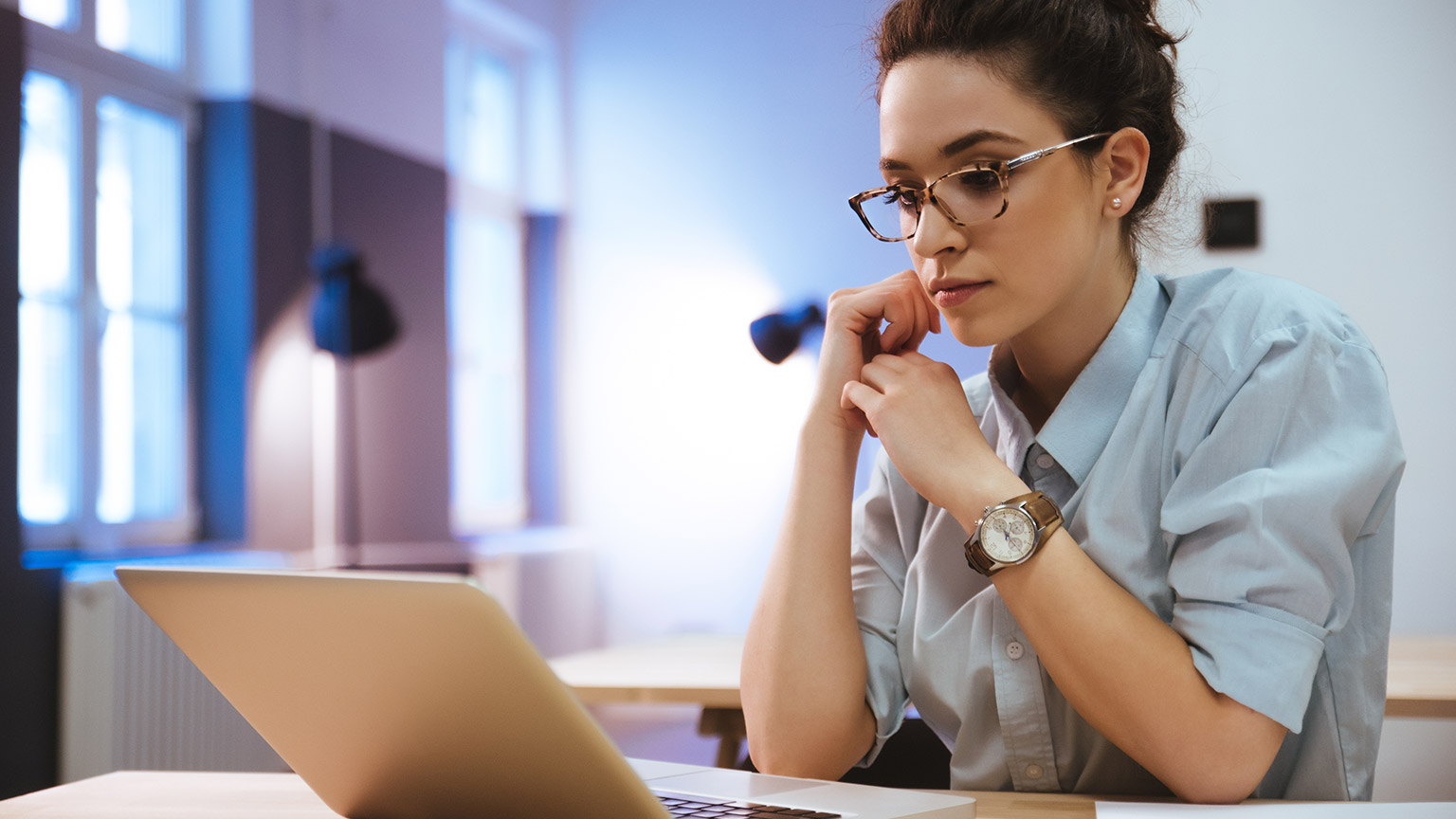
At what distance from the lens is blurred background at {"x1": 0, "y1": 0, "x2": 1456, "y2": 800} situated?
9.23 feet

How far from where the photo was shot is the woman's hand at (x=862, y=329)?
1155 millimetres

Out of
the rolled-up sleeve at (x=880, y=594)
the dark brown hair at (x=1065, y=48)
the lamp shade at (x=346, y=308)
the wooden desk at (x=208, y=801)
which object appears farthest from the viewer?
the lamp shade at (x=346, y=308)

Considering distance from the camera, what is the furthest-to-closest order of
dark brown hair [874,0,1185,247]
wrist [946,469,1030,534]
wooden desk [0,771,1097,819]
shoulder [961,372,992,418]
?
shoulder [961,372,992,418] < dark brown hair [874,0,1185,247] < wrist [946,469,1030,534] < wooden desk [0,771,1097,819]

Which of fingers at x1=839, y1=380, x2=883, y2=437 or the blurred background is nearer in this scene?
fingers at x1=839, y1=380, x2=883, y2=437

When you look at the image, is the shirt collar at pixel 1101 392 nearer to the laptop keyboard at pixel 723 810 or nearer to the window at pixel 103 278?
the laptop keyboard at pixel 723 810

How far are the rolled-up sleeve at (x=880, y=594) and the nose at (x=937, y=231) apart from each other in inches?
10.5

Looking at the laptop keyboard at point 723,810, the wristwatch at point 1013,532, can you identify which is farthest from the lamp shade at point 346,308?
the laptop keyboard at point 723,810

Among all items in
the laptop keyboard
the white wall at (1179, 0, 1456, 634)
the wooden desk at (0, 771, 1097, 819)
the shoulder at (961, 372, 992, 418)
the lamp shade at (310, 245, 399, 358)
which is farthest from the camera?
the lamp shade at (310, 245, 399, 358)

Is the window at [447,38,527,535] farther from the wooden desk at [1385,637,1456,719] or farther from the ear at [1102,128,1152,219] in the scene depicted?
the ear at [1102,128,1152,219]

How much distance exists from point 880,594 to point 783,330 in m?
2.81

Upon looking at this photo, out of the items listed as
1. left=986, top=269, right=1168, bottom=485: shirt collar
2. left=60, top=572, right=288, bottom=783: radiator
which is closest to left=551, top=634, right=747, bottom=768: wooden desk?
left=986, top=269, right=1168, bottom=485: shirt collar

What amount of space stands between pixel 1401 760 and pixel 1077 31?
235cm

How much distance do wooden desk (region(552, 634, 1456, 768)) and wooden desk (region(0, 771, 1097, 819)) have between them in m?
0.87

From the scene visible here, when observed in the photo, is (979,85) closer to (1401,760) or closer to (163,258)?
(1401,760)
